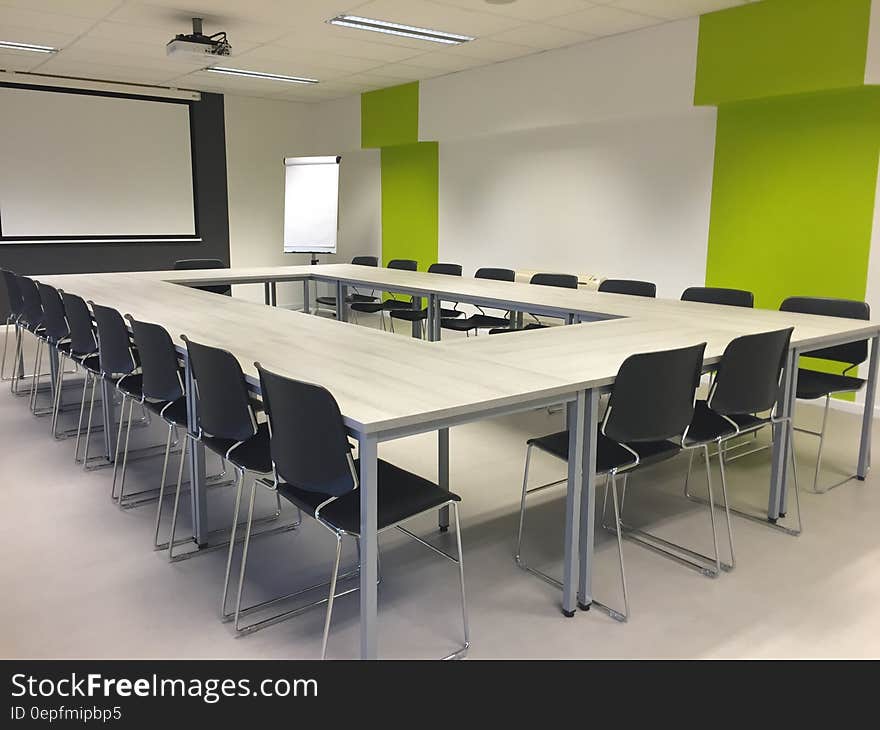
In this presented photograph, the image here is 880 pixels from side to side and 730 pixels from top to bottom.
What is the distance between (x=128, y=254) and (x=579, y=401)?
8121mm

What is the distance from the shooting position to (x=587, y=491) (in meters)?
2.50

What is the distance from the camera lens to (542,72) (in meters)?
7.01

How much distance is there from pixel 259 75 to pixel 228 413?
6.73m

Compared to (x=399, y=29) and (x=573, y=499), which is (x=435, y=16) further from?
(x=573, y=499)

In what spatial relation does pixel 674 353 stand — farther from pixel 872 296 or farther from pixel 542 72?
pixel 542 72

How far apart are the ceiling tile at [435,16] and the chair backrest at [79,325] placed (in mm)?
3026

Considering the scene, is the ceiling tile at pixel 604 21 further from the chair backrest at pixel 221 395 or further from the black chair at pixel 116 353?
the chair backrest at pixel 221 395

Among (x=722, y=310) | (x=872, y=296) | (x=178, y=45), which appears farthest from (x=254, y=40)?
(x=872, y=296)

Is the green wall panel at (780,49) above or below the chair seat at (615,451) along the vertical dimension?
above

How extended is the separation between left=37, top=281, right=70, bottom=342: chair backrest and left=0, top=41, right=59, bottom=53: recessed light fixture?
3467 millimetres

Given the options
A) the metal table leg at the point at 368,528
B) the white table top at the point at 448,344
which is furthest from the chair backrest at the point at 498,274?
the metal table leg at the point at 368,528

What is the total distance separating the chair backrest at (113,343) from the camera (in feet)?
11.5

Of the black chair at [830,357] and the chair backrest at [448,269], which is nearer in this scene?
the black chair at [830,357]
